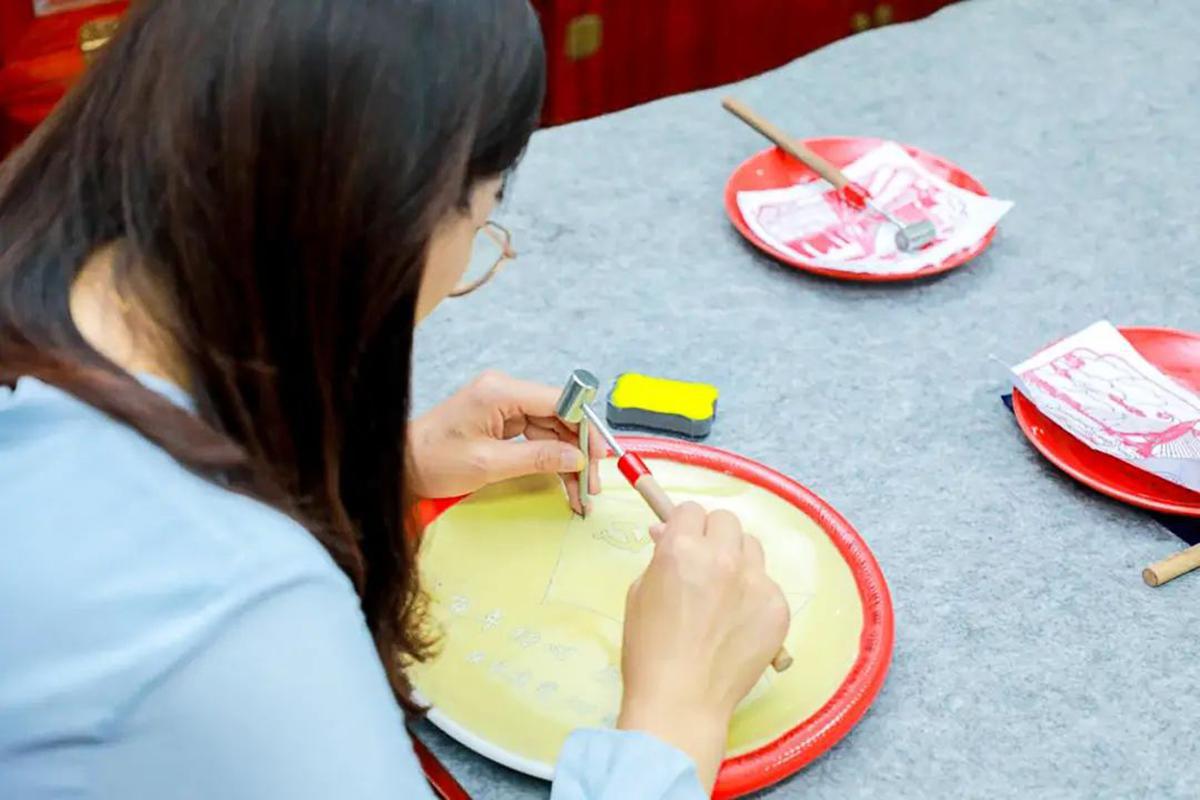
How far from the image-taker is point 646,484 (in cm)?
78

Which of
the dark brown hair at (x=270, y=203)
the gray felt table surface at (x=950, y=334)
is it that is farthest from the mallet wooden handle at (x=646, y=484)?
the dark brown hair at (x=270, y=203)

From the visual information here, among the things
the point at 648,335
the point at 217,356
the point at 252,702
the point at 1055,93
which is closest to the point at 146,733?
the point at 252,702

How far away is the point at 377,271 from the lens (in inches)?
21.1

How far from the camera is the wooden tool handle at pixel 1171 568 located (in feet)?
2.60

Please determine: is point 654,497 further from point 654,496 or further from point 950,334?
point 950,334

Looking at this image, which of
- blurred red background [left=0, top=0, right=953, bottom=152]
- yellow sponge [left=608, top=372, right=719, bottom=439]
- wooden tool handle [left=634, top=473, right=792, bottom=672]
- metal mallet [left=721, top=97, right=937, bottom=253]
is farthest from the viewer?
blurred red background [left=0, top=0, right=953, bottom=152]

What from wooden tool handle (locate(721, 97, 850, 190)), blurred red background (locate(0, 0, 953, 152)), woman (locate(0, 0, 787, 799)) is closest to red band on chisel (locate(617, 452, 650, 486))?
woman (locate(0, 0, 787, 799))

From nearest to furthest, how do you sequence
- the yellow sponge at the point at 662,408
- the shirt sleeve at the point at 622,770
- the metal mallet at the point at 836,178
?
1. the shirt sleeve at the point at 622,770
2. the yellow sponge at the point at 662,408
3. the metal mallet at the point at 836,178

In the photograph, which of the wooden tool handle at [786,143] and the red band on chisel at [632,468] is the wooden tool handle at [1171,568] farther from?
the wooden tool handle at [786,143]

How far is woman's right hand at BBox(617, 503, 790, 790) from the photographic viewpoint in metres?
0.65

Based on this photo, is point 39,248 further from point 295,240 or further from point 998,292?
point 998,292

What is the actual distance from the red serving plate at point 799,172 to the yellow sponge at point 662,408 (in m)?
0.21

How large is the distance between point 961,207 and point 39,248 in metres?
0.79

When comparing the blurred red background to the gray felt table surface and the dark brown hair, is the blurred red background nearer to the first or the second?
the gray felt table surface
